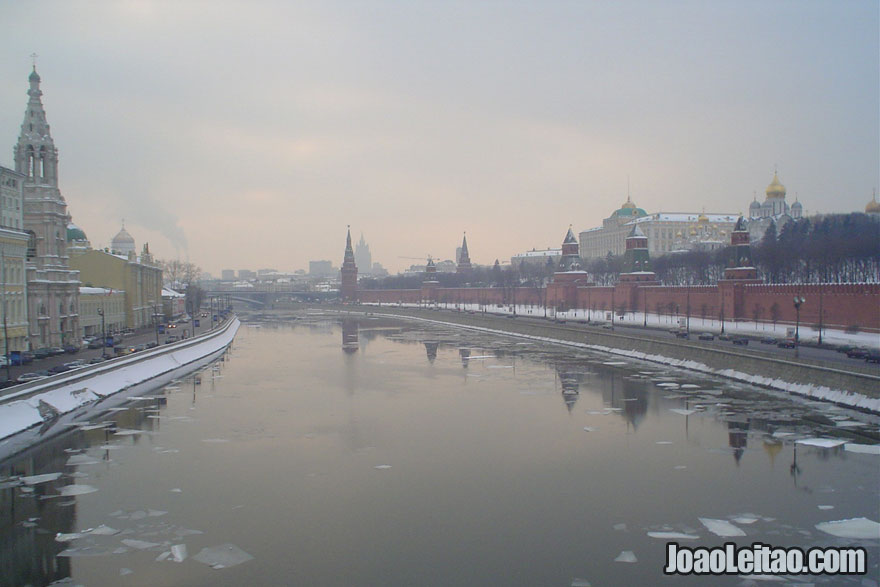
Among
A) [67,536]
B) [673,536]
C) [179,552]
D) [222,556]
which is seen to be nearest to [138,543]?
[179,552]

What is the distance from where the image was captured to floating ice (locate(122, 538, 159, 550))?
933 centimetres

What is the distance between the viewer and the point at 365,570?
8.58 metres

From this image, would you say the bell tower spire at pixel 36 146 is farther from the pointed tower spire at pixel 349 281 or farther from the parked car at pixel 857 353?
the pointed tower spire at pixel 349 281

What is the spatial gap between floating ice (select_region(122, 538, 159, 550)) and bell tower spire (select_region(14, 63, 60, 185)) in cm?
2224

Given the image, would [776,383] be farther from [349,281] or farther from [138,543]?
[349,281]

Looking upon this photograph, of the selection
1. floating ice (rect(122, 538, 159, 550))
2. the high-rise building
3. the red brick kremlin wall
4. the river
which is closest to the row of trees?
the red brick kremlin wall

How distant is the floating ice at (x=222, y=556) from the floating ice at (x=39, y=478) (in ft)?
16.7

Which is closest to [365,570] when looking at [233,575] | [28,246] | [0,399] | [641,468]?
[233,575]

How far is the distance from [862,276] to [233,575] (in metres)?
45.2

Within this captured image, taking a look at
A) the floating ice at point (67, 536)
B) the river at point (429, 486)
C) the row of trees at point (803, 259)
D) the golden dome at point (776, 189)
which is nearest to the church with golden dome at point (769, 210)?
the golden dome at point (776, 189)

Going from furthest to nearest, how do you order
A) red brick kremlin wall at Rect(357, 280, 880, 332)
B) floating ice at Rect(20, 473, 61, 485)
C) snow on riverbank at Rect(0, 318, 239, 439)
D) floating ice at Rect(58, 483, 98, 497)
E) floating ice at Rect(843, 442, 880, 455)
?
red brick kremlin wall at Rect(357, 280, 880, 332)
snow on riverbank at Rect(0, 318, 239, 439)
floating ice at Rect(843, 442, 880, 455)
floating ice at Rect(20, 473, 61, 485)
floating ice at Rect(58, 483, 98, 497)

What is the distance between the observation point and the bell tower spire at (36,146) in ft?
Result: 88.4

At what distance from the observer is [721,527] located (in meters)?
9.93

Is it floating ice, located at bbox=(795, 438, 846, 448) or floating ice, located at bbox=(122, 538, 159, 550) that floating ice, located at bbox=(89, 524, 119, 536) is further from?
floating ice, located at bbox=(795, 438, 846, 448)
